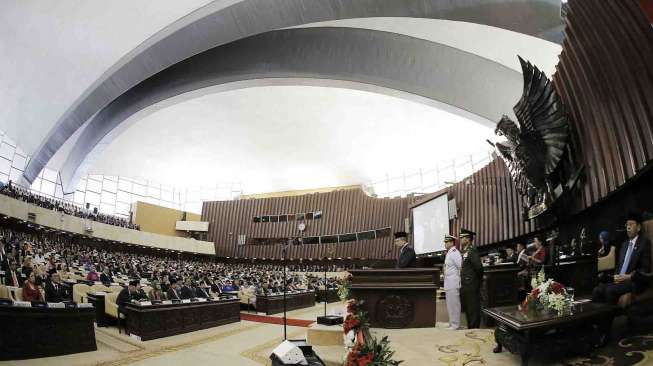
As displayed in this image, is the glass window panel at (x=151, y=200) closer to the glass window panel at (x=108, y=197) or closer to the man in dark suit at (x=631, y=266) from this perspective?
the glass window panel at (x=108, y=197)

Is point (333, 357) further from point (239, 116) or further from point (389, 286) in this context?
point (239, 116)

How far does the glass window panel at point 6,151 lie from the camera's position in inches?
697

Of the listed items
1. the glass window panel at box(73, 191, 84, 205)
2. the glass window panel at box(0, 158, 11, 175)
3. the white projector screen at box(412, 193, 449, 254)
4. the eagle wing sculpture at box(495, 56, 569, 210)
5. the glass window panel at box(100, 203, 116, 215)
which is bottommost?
the white projector screen at box(412, 193, 449, 254)

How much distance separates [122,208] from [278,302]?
22664 mm

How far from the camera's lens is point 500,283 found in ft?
15.6

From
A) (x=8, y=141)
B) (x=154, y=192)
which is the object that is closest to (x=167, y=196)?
(x=154, y=192)

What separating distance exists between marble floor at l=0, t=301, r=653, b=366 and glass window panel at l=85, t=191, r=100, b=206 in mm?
23939

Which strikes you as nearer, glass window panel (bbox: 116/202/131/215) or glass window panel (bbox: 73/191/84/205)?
glass window panel (bbox: 73/191/84/205)

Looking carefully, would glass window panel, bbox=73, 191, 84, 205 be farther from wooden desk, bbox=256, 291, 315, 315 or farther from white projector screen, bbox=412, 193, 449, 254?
white projector screen, bbox=412, 193, 449, 254

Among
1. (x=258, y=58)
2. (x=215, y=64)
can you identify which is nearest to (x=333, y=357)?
(x=258, y=58)

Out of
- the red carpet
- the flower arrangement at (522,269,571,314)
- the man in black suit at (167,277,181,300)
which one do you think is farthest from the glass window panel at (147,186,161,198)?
the flower arrangement at (522,269,571,314)

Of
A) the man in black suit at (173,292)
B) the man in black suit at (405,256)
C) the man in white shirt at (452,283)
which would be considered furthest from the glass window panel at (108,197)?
the man in white shirt at (452,283)

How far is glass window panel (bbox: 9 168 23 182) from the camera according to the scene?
18494 mm

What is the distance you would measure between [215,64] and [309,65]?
420 centimetres
